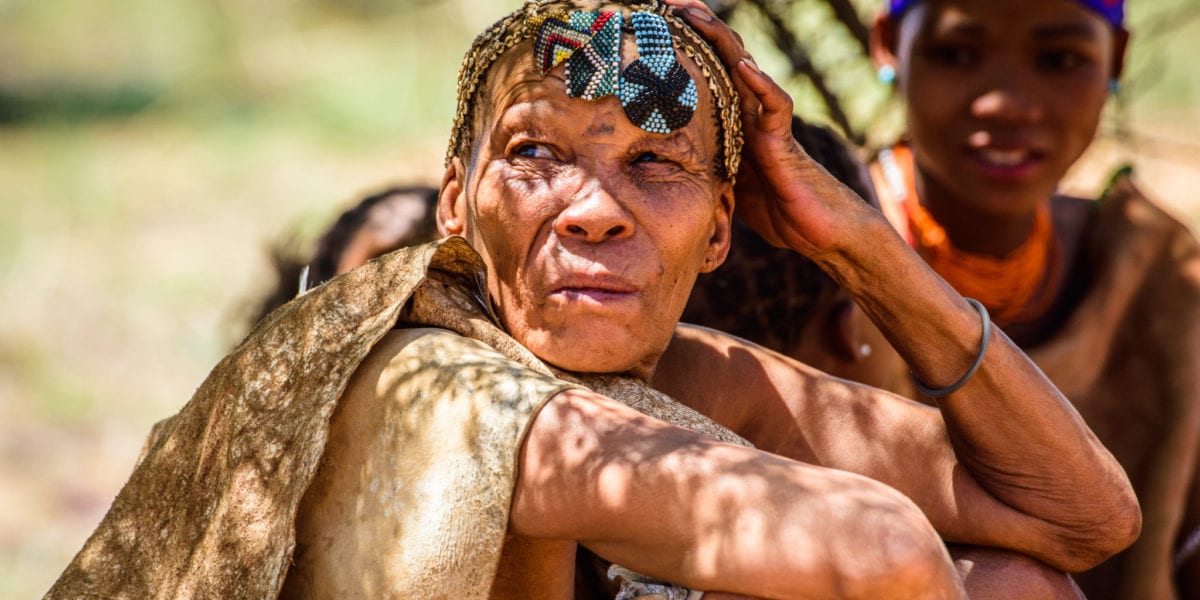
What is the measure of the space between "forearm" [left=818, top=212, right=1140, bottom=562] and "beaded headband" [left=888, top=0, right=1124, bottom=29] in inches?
85.8

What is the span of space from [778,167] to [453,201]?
2.45ft

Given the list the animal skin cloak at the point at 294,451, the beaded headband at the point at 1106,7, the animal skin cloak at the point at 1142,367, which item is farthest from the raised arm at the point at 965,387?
the beaded headband at the point at 1106,7

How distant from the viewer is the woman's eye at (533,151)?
9.81ft

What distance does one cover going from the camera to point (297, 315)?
9.11 feet

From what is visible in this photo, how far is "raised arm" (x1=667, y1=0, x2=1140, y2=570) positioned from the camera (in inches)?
130

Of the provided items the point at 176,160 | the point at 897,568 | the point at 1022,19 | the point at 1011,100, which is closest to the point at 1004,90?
the point at 1011,100

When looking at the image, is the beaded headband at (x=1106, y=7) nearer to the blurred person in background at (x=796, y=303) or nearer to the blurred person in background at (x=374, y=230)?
the blurred person in background at (x=796, y=303)

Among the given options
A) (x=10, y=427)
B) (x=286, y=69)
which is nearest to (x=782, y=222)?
(x=10, y=427)

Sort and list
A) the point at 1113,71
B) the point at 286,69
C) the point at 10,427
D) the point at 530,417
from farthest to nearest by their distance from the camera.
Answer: the point at 286,69 → the point at 10,427 → the point at 1113,71 → the point at 530,417

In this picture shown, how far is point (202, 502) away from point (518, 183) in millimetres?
888

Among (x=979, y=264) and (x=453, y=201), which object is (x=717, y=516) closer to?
(x=453, y=201)

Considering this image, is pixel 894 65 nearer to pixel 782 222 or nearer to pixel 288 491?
pixel 782 222

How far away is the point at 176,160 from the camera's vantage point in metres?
12.0

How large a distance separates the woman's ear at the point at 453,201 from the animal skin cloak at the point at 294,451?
0.33 meters
